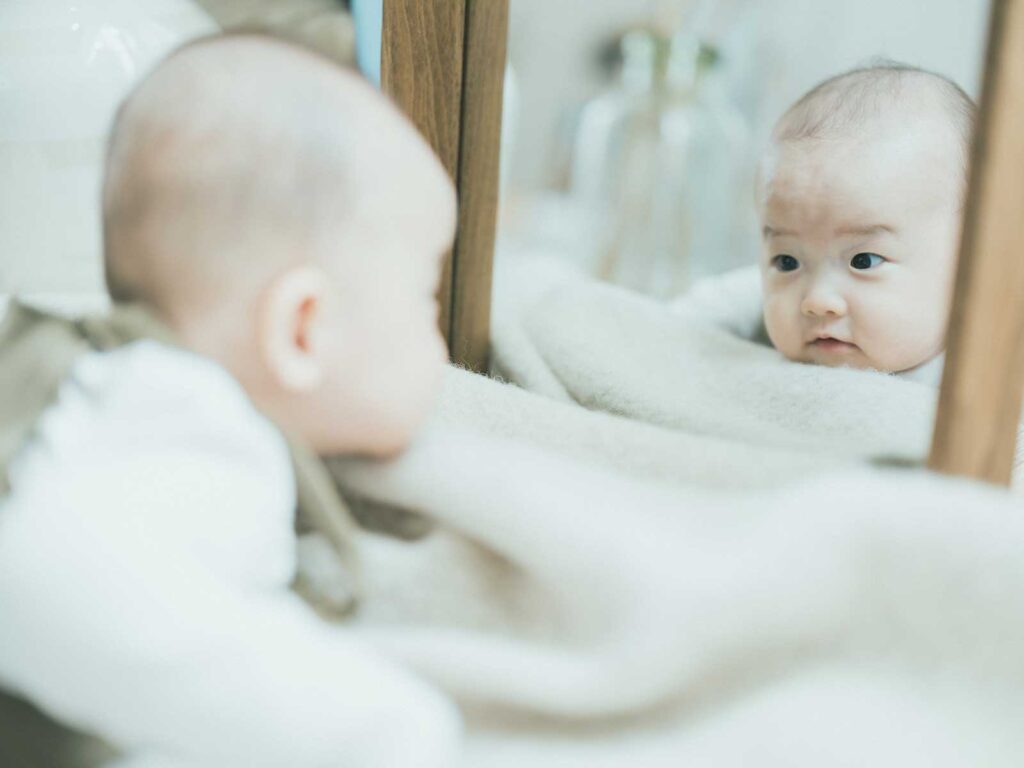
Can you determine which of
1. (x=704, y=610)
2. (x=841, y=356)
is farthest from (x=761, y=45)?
(x=704, y=610)

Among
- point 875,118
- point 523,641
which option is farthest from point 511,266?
point 523,641

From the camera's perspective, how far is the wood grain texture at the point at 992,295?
1.43ft

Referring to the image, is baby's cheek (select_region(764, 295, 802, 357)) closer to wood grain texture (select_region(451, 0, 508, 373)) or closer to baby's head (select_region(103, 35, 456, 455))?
wood grain texture (select_region(451, 0, 508, 373))

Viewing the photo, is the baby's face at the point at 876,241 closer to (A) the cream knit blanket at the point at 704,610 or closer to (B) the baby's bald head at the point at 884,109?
(B) the baby's bald head at the point at 884,109

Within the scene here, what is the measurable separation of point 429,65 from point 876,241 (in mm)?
406

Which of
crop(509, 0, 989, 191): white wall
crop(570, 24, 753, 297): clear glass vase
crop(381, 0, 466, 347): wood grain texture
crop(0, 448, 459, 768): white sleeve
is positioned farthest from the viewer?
crop(570, 24, 753, 297): clear glass vase

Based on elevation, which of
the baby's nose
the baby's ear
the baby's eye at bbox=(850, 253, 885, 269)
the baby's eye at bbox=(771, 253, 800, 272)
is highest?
the baby's ear

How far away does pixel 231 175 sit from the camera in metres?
0.43

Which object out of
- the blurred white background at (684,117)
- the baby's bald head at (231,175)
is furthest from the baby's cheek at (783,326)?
the blurred white background at (684,117)

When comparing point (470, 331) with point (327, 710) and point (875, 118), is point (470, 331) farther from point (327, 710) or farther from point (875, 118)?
point (327, 710)

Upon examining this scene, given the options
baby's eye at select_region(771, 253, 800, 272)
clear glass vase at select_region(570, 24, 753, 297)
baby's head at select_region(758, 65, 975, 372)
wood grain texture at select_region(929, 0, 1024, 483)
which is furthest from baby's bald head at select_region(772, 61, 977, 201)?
clear glass vase at select_region(570, 24, 753, 297)

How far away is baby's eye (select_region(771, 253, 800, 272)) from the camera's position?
2.82 ft

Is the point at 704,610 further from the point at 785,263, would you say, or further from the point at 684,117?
the point at 684,117

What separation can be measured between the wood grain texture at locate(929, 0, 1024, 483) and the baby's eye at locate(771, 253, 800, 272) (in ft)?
1.33
